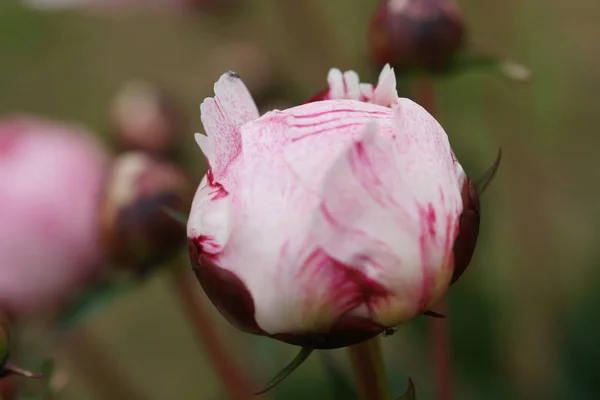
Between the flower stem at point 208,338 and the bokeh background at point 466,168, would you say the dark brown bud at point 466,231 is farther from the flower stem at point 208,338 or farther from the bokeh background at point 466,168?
the flower stem at point 208,338

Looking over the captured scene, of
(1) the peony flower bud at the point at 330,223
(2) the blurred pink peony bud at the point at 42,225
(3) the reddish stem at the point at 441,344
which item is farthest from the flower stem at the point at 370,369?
(2) the blurred pink peony bud at the point at 42,225

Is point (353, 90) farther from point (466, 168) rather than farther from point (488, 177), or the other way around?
point (466, 168)

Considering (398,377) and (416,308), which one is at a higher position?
(416,308)

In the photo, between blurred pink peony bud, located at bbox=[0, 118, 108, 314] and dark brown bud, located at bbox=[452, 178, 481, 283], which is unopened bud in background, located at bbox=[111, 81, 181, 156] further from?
dark brown bud, located at bbox=[452, 178, 481, 283]

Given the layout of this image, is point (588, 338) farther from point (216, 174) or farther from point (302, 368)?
point (216, 174)

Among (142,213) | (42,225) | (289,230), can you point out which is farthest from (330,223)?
(42,225)

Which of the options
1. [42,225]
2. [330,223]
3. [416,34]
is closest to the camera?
[330,223]

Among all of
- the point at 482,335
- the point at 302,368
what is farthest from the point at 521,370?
the point at 302,368

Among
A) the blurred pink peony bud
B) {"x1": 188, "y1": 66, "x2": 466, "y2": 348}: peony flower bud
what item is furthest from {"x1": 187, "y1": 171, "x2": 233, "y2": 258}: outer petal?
the blurred pink peony bud

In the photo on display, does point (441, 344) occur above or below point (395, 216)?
below
